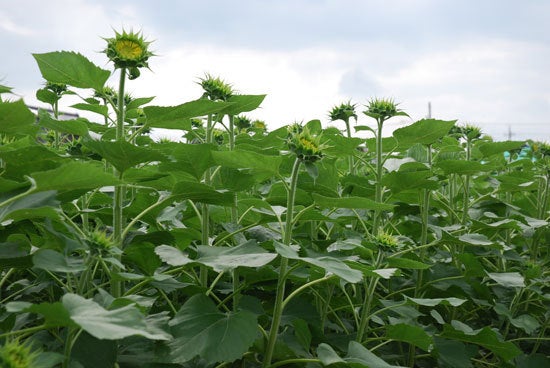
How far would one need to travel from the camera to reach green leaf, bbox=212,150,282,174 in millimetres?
1585

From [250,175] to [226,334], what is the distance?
0.57 m

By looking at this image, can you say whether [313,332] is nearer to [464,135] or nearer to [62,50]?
[62,50]

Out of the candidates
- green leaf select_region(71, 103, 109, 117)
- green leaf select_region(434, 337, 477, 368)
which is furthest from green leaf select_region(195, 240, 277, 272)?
green leaf select_region(434, 337, 477, 368)

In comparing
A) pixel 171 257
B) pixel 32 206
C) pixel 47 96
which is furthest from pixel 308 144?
pixel 47 96

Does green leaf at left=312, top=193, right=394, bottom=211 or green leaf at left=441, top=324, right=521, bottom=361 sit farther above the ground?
green leaf at left=312, top=193, right=394, bottom=211

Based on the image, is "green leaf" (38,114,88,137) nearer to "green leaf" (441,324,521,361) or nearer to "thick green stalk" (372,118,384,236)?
"thick green stalk" (372,118,384,236)

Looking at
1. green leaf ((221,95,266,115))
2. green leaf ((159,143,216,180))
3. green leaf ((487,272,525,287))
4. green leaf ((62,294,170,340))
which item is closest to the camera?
green leaf ((62,294,170,340))

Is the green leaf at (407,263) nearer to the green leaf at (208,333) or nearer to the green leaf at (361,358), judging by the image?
the green leaf at (361,358)

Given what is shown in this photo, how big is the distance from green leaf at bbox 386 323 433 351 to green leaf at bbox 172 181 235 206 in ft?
1.96

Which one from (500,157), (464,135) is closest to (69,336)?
(464,135)

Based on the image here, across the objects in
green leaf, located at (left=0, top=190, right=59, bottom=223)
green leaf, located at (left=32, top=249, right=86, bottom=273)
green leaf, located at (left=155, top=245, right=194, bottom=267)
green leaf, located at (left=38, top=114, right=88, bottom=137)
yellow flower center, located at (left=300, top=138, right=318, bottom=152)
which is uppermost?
green leaf, located at (left=38, top=114, right=88, bottom=137)

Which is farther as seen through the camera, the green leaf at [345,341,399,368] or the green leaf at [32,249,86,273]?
the green leaf at [345,341,399,368]

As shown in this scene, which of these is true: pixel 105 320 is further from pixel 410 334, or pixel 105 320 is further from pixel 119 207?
pixel 410 334

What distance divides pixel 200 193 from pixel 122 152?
231mm
